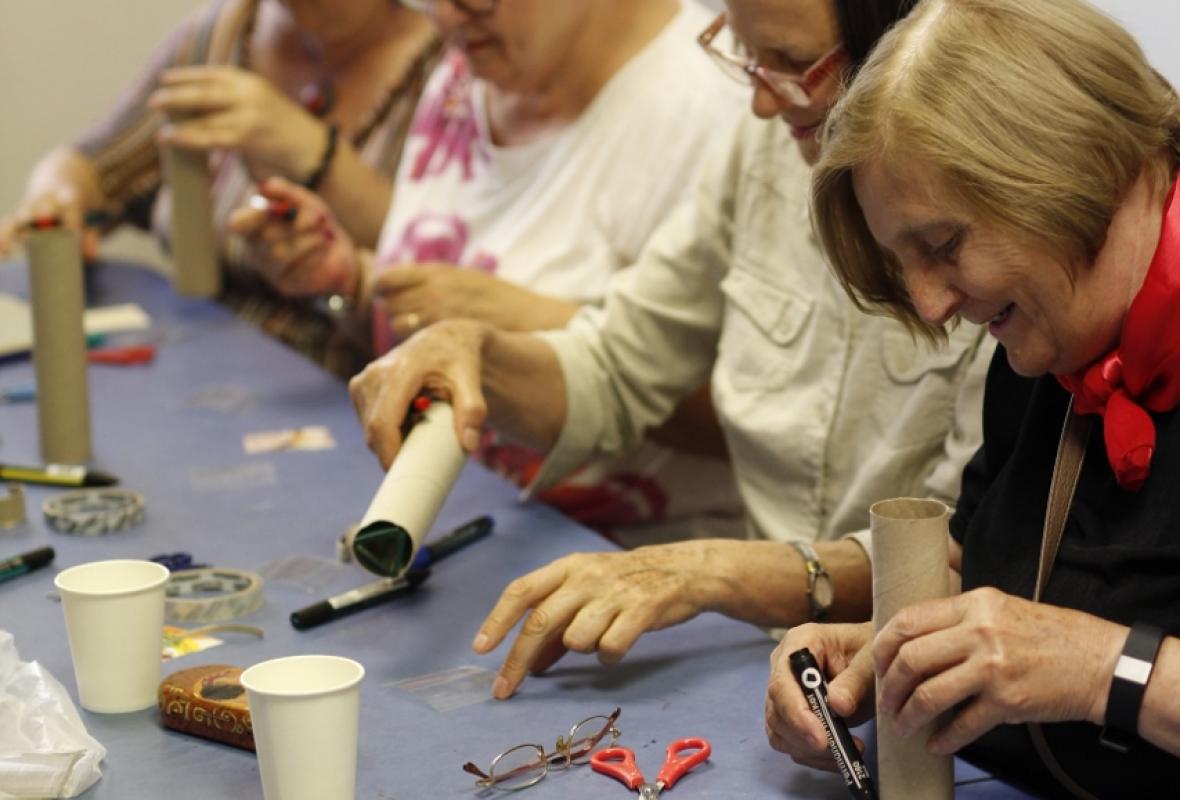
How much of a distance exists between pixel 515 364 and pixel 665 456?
0.49m

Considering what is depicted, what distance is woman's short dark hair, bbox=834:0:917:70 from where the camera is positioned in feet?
5.08

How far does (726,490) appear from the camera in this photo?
8.10ft

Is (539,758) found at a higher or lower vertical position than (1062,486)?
lower

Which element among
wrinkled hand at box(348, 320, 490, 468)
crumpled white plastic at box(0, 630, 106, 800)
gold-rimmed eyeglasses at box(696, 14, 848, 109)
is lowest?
crumpled white plastic at box(0, 630, 106, 800)

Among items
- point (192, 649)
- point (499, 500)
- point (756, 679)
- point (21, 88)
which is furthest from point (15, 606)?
point (21, 88)

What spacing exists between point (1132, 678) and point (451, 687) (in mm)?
643

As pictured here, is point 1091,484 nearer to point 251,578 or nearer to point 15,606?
point 251,578

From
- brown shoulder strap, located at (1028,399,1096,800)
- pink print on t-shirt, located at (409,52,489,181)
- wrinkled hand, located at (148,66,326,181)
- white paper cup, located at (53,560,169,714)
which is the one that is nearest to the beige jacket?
brown shoulder strap, located at (1028,399,1096,800)

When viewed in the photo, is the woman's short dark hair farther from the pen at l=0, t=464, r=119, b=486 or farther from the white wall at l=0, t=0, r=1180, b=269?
the white wall at l=0, t=0, r=1180, b=269

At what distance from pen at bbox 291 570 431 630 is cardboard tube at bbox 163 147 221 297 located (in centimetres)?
149

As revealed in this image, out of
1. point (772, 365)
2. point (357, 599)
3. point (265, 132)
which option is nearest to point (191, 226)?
point (265, 132)

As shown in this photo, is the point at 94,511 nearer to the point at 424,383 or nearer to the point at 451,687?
the point at 424,383

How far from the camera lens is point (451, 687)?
Answer: 4.58 feet

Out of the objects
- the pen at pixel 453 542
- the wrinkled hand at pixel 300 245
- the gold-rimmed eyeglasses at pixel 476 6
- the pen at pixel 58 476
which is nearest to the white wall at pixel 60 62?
the wrinkled hand at pixel 300 245
